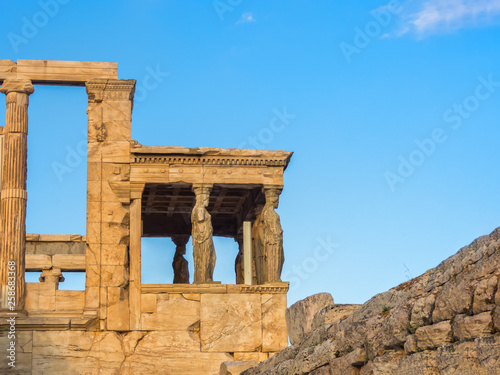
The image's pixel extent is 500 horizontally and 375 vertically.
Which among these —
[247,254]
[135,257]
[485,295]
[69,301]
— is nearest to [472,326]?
[485,295]

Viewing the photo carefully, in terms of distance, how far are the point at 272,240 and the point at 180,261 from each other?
5.85 meters

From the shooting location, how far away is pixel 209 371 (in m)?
17.8

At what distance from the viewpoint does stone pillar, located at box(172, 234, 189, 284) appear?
24016mm

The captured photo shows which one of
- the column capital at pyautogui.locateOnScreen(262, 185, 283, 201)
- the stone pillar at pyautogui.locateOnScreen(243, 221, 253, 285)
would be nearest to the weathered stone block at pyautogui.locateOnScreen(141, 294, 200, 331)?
the stone pillar at pyautogui.locateOnScreen(243, 221, 253, 285)

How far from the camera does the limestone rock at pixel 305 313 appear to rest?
33.6ft

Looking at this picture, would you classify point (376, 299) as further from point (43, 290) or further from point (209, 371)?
point (43, 290)

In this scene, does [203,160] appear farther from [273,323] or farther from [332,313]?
[332,313]

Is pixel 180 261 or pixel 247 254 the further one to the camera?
pixel 180 261

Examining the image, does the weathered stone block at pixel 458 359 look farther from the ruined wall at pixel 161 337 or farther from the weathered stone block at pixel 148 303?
the weathered stone block at pixel 148 303

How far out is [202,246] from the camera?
18.5 metres

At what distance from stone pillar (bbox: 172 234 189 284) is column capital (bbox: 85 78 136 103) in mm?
5959

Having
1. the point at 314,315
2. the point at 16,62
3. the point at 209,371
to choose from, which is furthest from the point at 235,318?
the point at 314,315

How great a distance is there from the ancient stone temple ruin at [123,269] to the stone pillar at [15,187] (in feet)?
0.07

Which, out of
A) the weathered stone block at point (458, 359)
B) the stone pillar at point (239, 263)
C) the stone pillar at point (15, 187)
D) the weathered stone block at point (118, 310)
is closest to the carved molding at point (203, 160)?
the stone pillar at point (15, 187)
